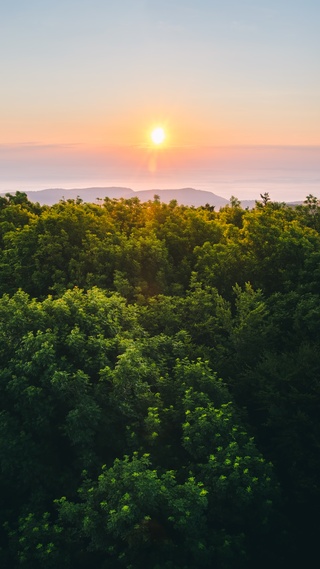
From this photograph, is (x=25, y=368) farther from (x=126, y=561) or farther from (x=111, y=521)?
(x=126, y=561)

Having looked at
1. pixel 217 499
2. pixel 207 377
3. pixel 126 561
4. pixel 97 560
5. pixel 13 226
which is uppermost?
pixel 13 226

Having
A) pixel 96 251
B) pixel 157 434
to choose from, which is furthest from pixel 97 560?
pixel 96 251

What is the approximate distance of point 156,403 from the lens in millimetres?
15812

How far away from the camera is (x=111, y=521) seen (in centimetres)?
1167

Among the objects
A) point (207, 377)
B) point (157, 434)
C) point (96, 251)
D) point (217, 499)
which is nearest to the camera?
point (217, 499)

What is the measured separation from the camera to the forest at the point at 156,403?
41.1 feet

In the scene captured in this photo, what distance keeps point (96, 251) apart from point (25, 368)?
370 inches

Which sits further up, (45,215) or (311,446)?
(45,215)

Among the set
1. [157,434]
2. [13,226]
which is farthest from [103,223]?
[157,434]

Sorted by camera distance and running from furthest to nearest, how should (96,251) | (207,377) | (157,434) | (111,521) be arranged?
1. (96,251)
2. (207,377)
3. (157,434)
4. (111,521)

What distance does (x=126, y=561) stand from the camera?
39.6ft

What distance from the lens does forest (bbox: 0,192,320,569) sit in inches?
493

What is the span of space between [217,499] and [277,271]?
12.9m

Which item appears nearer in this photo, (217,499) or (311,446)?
(217,499)
